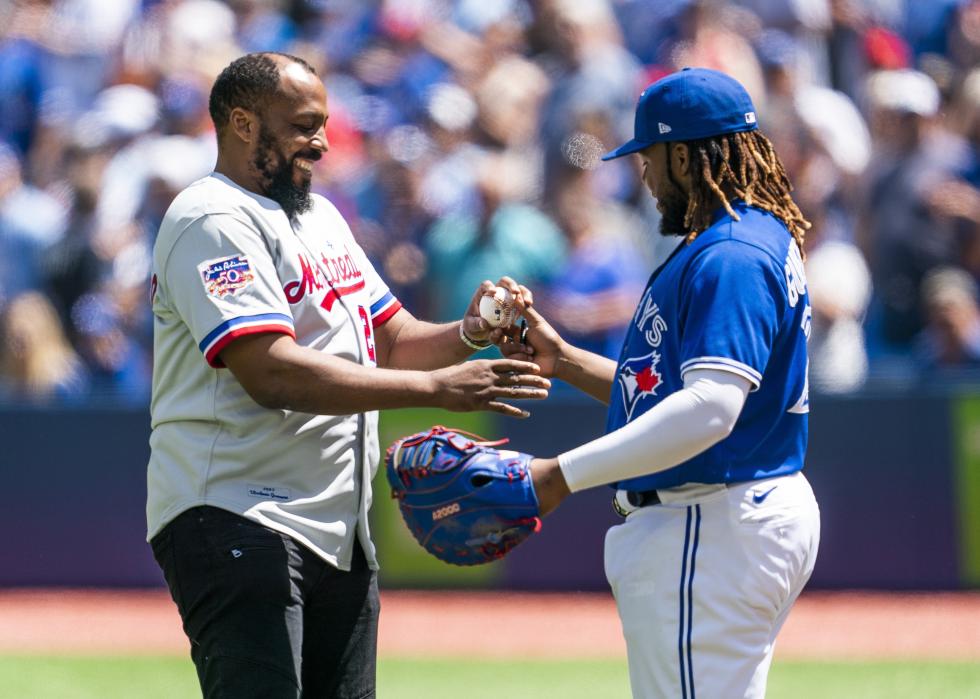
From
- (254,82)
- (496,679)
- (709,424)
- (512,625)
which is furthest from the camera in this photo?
(512,625)

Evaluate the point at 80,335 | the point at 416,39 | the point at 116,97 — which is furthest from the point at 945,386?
the point at 116,97

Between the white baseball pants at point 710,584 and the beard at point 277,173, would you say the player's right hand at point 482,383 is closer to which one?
the white baseball pants at point 710,584

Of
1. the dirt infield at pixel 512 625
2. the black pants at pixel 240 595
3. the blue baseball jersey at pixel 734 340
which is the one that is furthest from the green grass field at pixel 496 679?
the blue baseball jersey at pixel 734 340

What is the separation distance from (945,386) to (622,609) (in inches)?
244

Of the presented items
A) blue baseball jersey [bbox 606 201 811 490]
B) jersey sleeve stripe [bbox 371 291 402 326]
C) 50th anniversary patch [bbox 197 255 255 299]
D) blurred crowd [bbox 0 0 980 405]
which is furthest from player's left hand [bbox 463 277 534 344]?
blurred crowd [bbox 0 0 980 405]

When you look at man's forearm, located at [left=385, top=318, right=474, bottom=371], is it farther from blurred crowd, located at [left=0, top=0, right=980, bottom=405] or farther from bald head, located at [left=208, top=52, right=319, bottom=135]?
blurred crowd, located at [left=0, top=0, right=980, bottom=405]

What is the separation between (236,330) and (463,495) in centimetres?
70

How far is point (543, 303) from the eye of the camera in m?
9.32

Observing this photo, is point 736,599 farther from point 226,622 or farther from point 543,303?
point 543,303

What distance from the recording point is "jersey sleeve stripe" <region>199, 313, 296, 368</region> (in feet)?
11.5

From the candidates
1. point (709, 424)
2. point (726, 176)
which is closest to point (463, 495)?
point (709, 424)

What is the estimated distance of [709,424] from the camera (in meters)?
3.21

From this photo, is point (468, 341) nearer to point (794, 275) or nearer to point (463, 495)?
point (463, 495)

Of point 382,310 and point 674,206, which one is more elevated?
point 674,206
